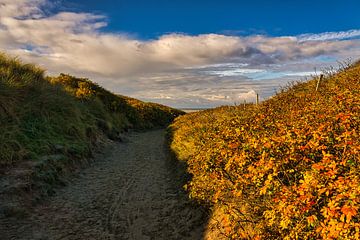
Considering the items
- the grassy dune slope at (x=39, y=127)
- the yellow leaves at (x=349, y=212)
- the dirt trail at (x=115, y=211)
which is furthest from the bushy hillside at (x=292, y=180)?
the grassy dune slope at (x=39, y=127)

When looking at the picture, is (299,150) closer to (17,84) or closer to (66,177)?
(66,177)

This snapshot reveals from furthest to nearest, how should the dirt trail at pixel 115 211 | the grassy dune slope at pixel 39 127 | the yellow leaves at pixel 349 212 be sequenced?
the grassy dune slope at pixel 39 127
the dirt trail at pixel 115 211
the yellow leaves at pixel 349 212

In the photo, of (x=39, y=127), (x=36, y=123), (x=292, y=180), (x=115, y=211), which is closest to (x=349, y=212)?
(x=292, y=180)

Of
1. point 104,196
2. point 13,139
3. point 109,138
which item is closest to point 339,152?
point 104,196

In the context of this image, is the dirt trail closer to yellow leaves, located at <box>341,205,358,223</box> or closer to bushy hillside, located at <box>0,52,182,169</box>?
bushy hillside, located at <box>0,52,182,169</box>

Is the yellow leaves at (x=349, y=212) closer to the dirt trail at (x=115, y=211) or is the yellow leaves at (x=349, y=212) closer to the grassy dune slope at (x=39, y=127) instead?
the dirt trail at (x=115, y=211)

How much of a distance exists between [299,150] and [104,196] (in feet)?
22.9

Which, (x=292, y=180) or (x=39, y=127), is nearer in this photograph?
(x=292, y=180)

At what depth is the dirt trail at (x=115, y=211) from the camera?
8016 millimetres

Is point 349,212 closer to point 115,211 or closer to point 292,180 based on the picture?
point 292,180

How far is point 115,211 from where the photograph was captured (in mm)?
9453

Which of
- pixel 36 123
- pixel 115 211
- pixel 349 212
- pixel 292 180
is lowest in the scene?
pixel 115 211

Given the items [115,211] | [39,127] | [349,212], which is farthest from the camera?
[39,127]

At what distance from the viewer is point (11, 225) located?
26.5ft
